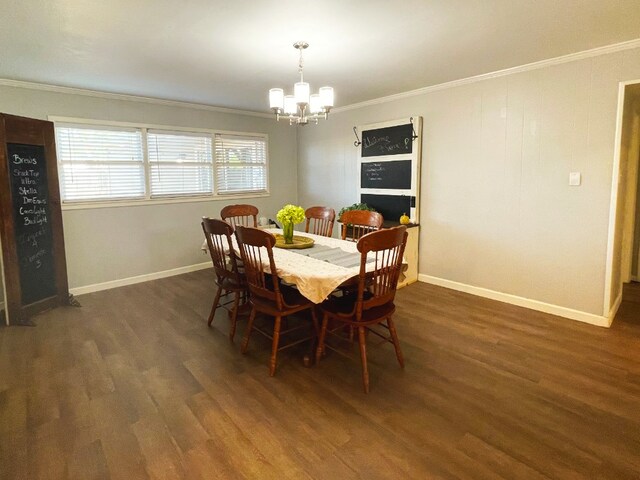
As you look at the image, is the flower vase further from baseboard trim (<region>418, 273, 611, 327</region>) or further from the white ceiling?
baseboard trim (<region>418, 273, 611, 327</region>)

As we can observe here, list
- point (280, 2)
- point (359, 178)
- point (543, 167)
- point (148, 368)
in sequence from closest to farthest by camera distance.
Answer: point (280, 2) < point (148, 368) < point (543, 167) < point (359, 178)

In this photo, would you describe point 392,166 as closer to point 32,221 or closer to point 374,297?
point 374,297

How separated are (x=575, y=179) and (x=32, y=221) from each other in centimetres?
514

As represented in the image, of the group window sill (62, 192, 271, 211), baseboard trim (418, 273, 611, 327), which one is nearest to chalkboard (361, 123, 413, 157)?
baseboard trim (418, 273, 611, 327)

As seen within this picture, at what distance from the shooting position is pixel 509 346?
2857 millimetres

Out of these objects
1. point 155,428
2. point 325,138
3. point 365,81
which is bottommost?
point 155,428

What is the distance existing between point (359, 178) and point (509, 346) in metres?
2.94

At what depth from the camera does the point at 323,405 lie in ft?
7.07

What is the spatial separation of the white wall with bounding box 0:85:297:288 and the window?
0.14m

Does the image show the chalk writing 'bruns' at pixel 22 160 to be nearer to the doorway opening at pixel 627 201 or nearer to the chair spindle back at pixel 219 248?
the chair spindle back at pixel 219 248

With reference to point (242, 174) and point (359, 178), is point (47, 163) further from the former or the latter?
point (359, 178)

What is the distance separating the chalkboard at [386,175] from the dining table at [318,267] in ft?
5.93

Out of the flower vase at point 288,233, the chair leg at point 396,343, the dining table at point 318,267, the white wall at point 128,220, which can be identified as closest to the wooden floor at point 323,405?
the chair leg at point 396,343

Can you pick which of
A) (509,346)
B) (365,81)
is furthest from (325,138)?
(509,346)
